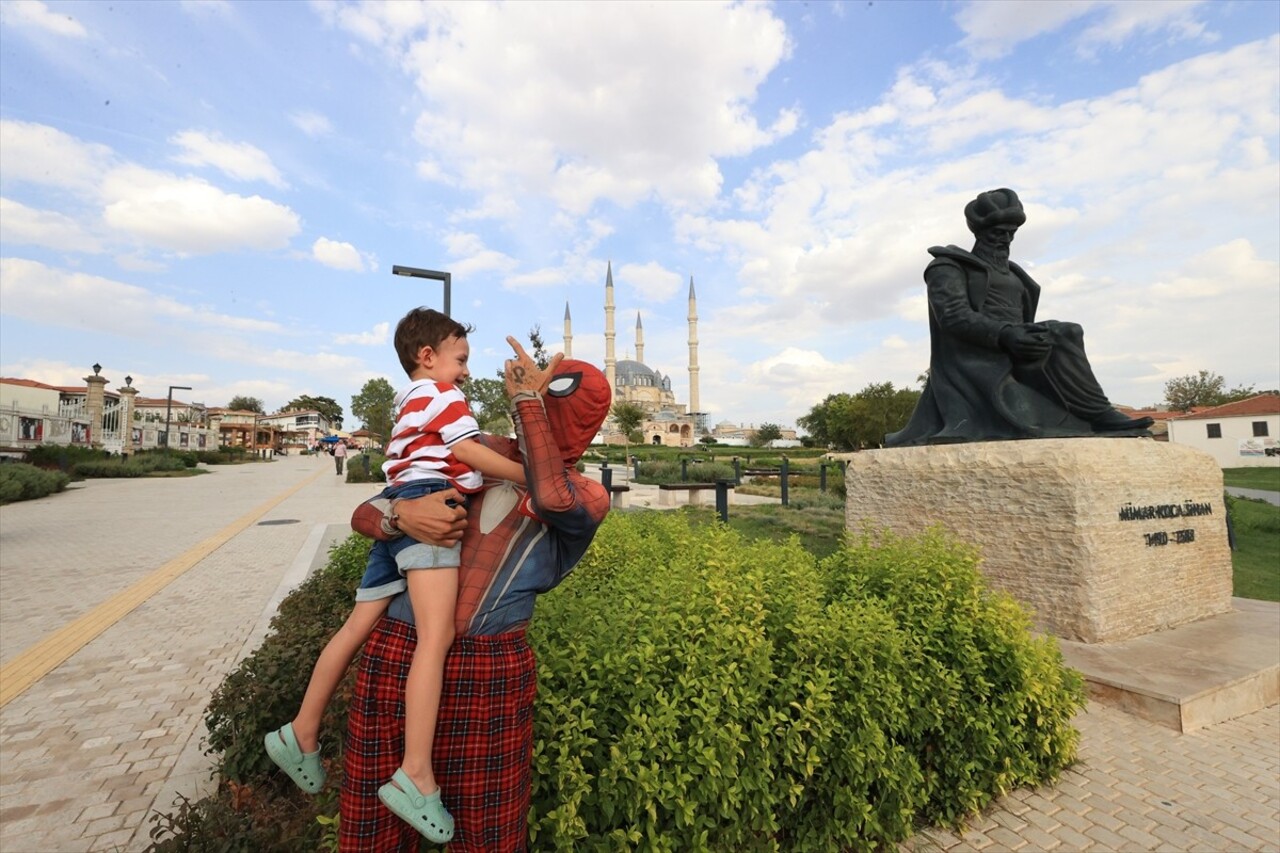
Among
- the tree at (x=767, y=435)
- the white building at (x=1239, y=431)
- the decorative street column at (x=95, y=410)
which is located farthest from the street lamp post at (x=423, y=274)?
the tree at (x=767, y=435)

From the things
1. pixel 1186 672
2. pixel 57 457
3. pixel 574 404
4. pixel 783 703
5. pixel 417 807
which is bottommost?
pixel 1186 672

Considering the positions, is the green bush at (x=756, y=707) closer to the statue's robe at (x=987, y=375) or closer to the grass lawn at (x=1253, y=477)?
the statue's robe at (x=987, y=375)

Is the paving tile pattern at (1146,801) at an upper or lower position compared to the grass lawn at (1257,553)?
lower

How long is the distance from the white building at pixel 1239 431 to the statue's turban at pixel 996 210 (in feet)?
128

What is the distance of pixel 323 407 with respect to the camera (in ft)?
314

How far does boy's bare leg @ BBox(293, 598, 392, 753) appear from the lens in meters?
1.54

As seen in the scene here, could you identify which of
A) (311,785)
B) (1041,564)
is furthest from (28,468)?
(1041,564)

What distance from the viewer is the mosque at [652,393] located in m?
86.3

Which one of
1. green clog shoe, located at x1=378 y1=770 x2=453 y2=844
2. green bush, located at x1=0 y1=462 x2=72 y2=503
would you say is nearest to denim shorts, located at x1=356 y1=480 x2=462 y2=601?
green clog shoe, located at x1=378 y1=770 x2=453 y2=844

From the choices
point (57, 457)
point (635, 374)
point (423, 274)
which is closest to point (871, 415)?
point (423, 274)

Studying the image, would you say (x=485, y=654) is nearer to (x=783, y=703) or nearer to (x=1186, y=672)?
(x=783, y=703)

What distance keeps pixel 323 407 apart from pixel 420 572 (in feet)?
349

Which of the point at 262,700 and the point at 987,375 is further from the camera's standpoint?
the point at 987,375

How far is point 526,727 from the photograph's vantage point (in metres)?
1.56
